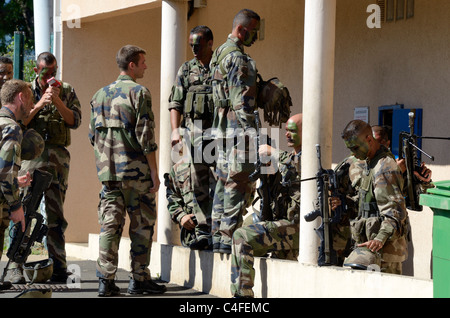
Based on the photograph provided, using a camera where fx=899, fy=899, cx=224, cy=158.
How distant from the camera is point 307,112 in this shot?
23.3 feet

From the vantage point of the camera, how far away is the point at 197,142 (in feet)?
27.1

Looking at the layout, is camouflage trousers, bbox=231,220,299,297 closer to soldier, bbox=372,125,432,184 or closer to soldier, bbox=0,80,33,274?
soldier, bbox=372,125,432,184

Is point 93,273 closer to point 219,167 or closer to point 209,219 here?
point 209,219

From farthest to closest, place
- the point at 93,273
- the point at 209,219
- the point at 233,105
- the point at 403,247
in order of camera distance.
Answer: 1. the point at 93,273
2. the point at 209,219
3. the point at 233,105
4. the point at 403,247

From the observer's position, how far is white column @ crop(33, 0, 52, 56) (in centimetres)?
1602

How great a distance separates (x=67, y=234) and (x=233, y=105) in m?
4.80

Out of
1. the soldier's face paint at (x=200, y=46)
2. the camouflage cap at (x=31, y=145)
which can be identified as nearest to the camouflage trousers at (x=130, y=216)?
the camouflage cap at (x=31, y=145)

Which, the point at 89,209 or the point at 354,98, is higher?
the point at 354,98

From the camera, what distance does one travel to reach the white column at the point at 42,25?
52.5 ft

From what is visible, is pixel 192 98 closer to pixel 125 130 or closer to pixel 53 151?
pixel 125 130

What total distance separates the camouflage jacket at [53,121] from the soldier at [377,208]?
9.73ft

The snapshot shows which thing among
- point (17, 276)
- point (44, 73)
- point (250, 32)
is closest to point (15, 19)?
point (44, 73)

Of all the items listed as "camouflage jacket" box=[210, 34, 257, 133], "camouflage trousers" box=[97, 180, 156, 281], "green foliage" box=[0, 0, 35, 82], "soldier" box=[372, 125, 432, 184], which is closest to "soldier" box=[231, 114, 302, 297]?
"camouflage jacket" box=[210, 34, 257, 133]

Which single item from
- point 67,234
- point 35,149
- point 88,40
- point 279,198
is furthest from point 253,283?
point 88,40
